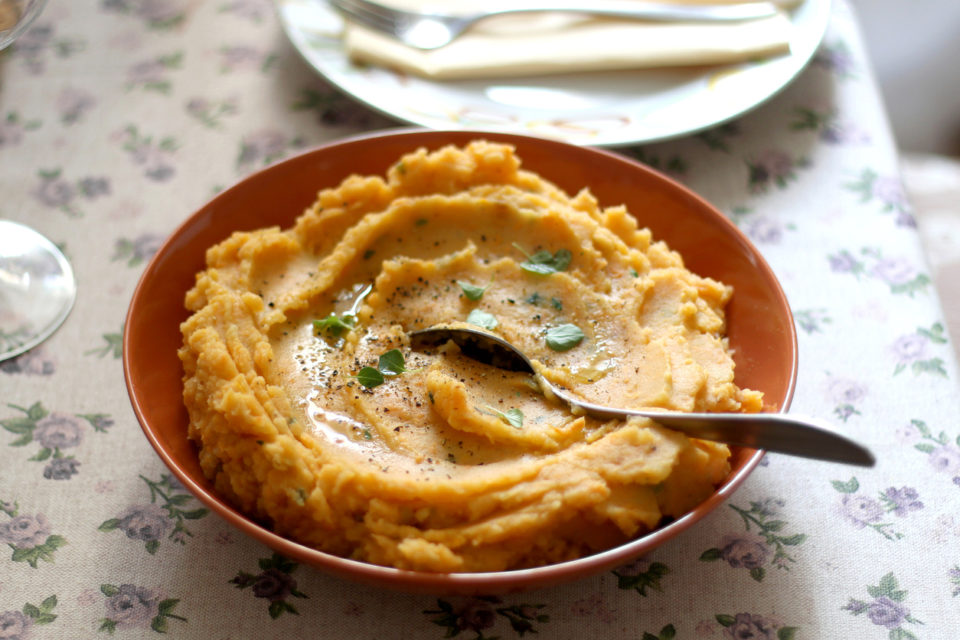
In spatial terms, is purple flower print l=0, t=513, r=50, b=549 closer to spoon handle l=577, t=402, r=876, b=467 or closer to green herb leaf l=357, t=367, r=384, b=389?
green herb leaf l=357, t=367, r=384, b=389

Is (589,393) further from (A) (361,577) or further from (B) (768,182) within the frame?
(B) (768,182)

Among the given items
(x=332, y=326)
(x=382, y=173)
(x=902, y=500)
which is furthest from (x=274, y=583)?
(x=902, y=500)

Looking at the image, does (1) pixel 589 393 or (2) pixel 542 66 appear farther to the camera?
(2) pixel 542 66

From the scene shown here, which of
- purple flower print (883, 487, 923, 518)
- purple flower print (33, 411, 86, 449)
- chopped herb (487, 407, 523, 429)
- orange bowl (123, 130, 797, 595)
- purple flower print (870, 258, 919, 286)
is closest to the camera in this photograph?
orange bowl (123, 130, 797, 595)

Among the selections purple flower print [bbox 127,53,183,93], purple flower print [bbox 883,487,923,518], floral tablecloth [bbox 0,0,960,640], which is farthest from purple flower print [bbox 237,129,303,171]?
purple flower print [bbox 883,487,923,518]

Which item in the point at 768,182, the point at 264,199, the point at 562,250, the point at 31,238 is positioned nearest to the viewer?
the point at 562,250

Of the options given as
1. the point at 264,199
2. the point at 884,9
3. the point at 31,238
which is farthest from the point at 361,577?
the point at 884,9
